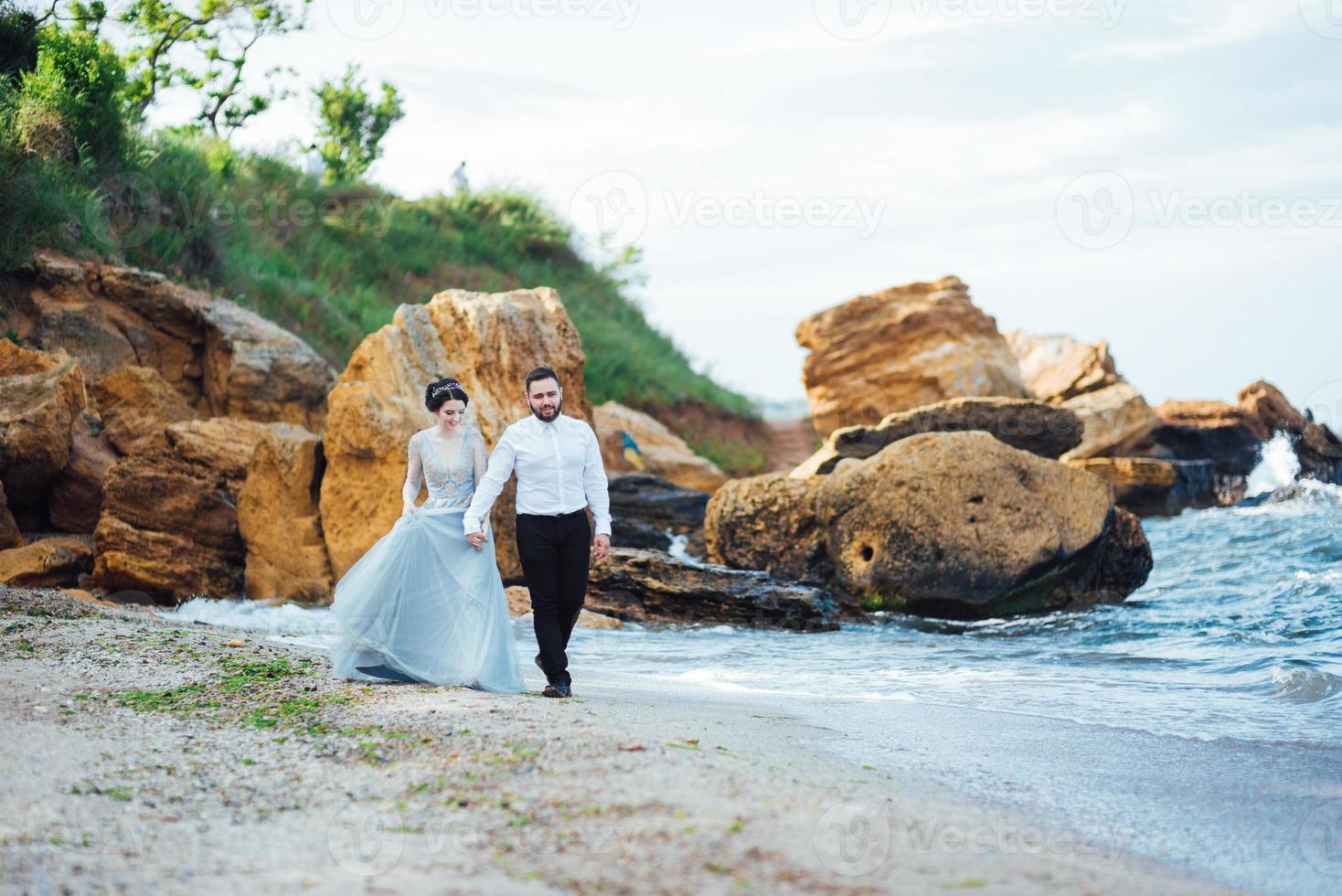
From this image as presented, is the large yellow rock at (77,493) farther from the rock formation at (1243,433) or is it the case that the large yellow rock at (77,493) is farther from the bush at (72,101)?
the rock formation at (1243,433)

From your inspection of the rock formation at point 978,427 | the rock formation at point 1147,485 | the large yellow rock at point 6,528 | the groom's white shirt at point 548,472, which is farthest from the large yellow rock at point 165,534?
the rock formation at point 1147,485

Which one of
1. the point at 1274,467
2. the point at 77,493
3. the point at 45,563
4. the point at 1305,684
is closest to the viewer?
the point at 1305,684

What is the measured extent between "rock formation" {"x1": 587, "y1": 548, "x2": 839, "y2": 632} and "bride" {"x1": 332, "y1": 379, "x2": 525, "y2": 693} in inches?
201

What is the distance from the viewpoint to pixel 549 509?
668cm

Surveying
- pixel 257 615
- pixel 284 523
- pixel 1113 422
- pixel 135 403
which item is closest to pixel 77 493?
pixel 135 403

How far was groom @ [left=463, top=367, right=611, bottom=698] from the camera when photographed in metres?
6.68

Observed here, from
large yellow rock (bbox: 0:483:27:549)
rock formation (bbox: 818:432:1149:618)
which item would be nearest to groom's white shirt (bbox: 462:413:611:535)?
rock formation (bbox: 818:432:1149:618)

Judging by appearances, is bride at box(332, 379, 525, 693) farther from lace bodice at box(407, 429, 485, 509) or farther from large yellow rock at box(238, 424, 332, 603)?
large yellow rock at box(238, 424, 332, 603)

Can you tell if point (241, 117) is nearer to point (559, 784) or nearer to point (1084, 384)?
point (1084, 384)

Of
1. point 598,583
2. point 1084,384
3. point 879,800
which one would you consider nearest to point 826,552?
point 598,583

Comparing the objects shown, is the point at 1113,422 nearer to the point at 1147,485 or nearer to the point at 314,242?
the point at 1147,485

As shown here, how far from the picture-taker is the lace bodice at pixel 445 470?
7.21 meters

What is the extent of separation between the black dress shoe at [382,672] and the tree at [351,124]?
30659mm

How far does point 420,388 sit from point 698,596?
3.89 m
